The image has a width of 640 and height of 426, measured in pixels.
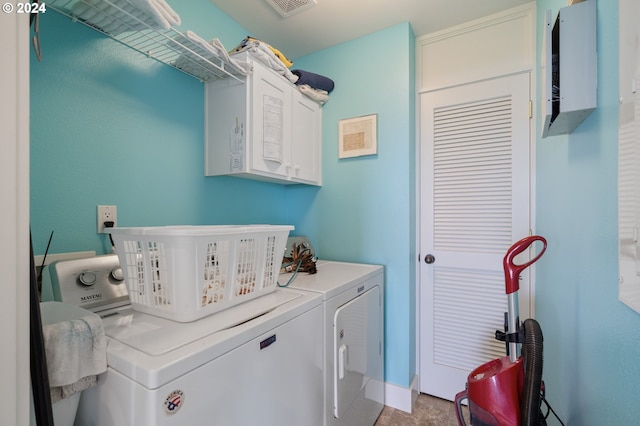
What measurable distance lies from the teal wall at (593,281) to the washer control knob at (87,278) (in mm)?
1658

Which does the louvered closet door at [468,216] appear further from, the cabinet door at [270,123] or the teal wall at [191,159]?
the cabinet door at [270,123]

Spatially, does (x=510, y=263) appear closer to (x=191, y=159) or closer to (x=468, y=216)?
(x=468, y=216)

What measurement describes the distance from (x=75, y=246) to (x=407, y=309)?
77.2 inches

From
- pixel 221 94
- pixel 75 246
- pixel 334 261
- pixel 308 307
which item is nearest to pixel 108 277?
pixel 75 246

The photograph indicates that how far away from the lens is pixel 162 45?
135 cm

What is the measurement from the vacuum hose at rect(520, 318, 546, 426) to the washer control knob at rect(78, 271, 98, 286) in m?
1.64

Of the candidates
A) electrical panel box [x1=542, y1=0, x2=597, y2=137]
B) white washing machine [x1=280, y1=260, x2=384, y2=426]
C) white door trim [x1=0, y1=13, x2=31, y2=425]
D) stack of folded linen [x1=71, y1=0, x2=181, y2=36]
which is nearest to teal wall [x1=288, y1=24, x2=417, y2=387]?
white washing machine [x1=280, y1=260, x2=384, y2=426]

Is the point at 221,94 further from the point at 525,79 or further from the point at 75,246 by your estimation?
the point at 525,79

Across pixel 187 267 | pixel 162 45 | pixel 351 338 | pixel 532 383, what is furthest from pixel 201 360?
pixel 162 45

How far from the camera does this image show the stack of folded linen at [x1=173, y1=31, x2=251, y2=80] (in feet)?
4.30

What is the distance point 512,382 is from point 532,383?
84mm

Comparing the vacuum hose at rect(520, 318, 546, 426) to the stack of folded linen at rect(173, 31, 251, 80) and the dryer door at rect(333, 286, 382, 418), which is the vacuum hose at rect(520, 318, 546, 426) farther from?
the stack of folded linen at rect(173, 31, 251, 80)

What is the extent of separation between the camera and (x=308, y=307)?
117 centimetres

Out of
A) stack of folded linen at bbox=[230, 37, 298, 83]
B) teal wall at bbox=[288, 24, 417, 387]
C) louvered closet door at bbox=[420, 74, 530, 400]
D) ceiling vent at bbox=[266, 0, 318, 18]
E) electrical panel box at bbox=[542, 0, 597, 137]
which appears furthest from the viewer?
teal wall at bbox=[288, 24, 417, 387]
